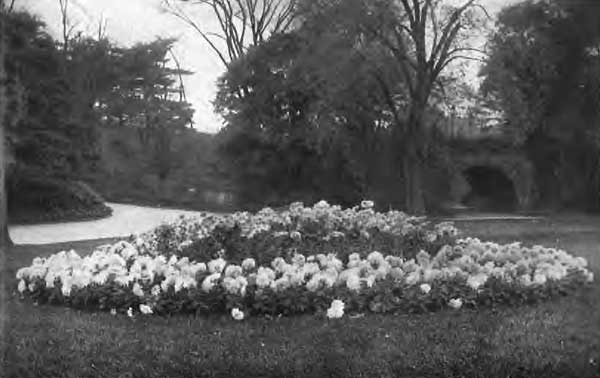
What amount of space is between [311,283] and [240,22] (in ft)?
6.22

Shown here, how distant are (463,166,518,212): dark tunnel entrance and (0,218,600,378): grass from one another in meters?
0.31

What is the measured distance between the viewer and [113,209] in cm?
535

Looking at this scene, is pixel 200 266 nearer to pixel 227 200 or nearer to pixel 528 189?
pixel 227 200

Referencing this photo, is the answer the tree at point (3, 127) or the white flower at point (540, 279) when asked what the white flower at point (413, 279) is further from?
the tree at point (3, 127)

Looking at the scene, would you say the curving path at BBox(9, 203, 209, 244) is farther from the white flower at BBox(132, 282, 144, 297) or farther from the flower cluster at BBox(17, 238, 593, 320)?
the white flower at BBox(132, 282, 144, 297)

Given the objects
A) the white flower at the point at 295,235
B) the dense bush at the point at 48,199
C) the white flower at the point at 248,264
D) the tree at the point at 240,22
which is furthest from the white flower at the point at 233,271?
the tree at the point at 240,22

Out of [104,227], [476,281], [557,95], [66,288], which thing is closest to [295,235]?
[104,227]

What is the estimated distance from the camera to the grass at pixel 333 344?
419 centimetres

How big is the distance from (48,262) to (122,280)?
65cm

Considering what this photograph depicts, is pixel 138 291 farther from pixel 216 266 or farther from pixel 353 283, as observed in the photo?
pixel 353 283

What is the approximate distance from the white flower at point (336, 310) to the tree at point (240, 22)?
5.99 ft

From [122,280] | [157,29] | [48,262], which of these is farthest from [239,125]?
[48,262]

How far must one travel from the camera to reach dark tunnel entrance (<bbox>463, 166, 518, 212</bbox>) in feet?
16.0

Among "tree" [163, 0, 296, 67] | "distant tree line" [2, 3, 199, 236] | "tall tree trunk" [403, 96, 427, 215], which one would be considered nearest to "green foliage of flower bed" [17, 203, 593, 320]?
"tall tree trunk" [403, 96, 427, 215]
